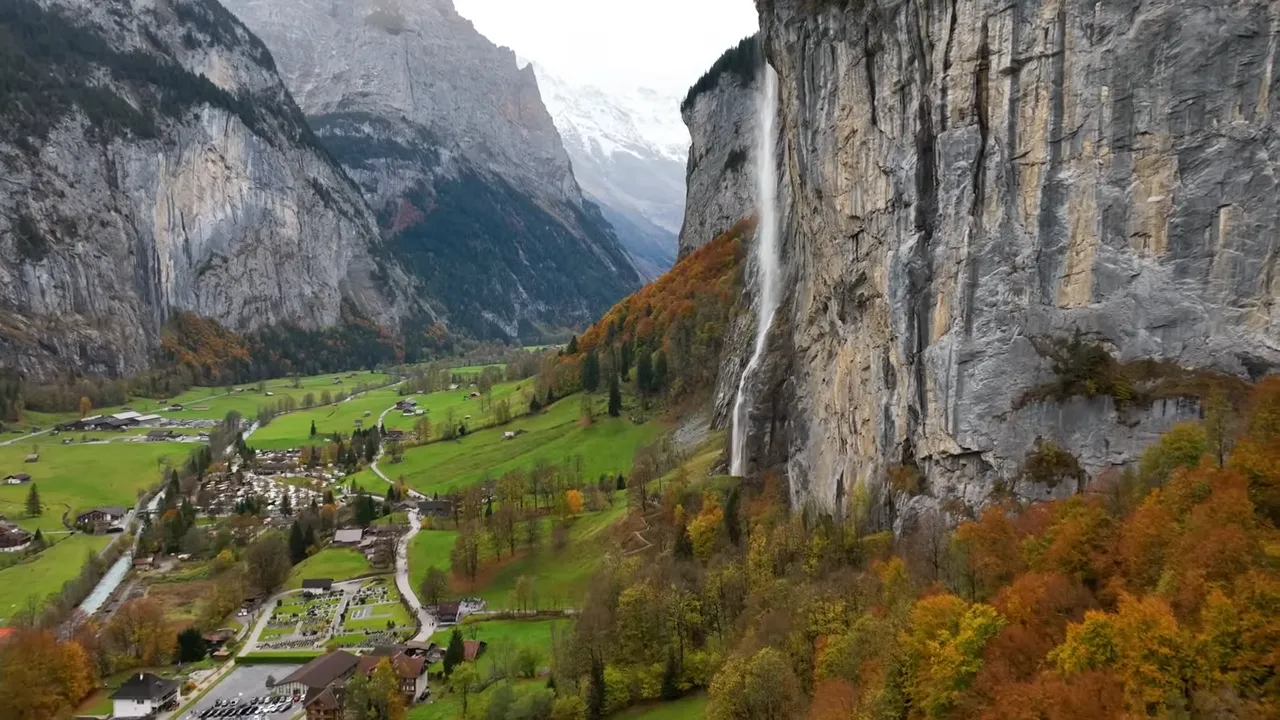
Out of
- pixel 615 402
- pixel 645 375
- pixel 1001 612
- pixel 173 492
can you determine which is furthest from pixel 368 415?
pixel 1001 612

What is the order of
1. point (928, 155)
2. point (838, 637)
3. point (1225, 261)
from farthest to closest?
point (928, 155)
point (838, 637)
point (1225, 261)

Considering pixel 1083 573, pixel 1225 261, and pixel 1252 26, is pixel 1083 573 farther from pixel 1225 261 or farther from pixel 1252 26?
pixel 1252 26

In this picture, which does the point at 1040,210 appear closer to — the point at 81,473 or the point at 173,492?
the point at 173,492

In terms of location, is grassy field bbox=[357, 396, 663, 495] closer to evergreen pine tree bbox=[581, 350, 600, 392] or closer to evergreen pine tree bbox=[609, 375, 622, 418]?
evergreen pine tree bbox=[609, 375, 622, 418]

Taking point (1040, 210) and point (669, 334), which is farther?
point (669, 334)

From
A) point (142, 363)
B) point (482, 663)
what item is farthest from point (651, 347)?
point (142, 363)

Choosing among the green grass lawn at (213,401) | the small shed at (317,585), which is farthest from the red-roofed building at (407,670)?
the green grass lawn at (213,401)
